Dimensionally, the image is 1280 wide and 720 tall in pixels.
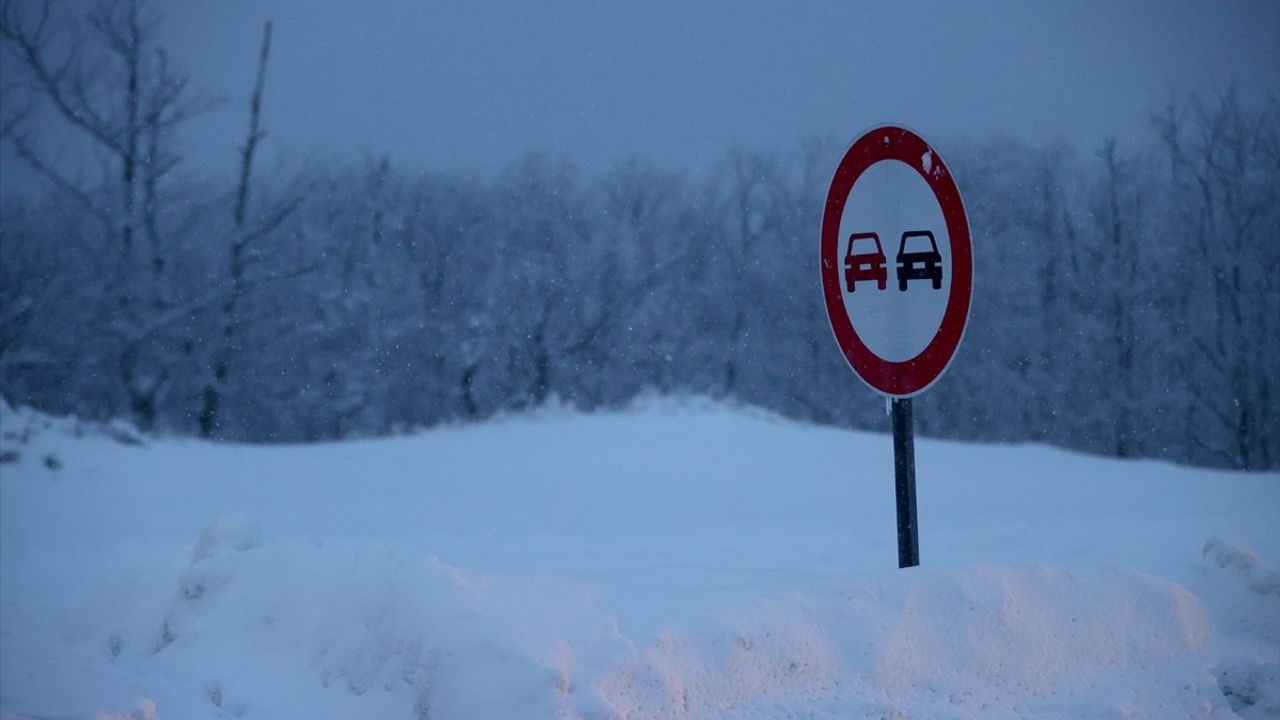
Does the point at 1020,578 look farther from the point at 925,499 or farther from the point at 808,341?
the point at 808,341

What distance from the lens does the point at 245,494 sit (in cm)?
812

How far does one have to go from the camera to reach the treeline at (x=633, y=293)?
18.2 metres

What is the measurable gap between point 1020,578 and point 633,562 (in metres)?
2.86

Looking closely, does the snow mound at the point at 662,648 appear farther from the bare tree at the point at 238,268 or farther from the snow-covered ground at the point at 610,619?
the bare tree at the point at 238,268

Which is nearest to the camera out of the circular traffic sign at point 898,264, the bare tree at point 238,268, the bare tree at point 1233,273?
the circular traffic sign at point 898,264

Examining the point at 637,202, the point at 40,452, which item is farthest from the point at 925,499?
the point at 637,202

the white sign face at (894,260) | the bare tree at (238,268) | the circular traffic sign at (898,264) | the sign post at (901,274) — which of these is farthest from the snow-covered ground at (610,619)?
the bare tree at (238,268)

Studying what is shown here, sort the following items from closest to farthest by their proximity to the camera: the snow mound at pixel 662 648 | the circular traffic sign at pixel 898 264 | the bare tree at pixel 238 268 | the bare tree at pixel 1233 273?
the snow mound at pixel 662 648 → the circular traffic sign at pixel 898 264 → the bare tree at pixel 238 268 → the bare tree at pixel 1233 273

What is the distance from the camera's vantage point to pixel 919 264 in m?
3.71

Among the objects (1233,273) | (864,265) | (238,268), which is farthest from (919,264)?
(1233,273)

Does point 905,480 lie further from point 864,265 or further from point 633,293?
point 633,293

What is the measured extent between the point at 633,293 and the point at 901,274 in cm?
2484

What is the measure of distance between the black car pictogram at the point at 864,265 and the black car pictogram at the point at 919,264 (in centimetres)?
6

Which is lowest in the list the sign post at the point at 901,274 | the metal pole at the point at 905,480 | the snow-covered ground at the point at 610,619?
the snow-covered ground at the point at 610,619
